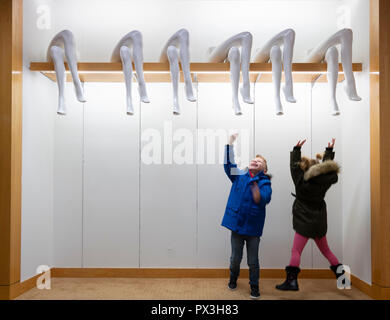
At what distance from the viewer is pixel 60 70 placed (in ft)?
11.6

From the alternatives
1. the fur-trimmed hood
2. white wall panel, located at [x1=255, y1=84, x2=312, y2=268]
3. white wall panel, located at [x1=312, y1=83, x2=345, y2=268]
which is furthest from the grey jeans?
white wall panel, located at [x1=312, y1=83, x2=345, y2=268]

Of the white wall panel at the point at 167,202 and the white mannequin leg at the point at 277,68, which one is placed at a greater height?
the white mannequin leg at the point at 277,68

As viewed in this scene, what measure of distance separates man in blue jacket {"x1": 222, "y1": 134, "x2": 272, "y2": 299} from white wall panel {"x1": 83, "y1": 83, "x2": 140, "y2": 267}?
1316 millimetres

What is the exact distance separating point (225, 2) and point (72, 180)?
3024 millimetres

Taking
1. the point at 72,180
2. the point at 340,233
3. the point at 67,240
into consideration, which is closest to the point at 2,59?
the point at 72,180

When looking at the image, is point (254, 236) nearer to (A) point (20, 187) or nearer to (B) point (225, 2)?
(A) point (20, 187)

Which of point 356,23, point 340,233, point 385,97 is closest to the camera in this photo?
point 385,97

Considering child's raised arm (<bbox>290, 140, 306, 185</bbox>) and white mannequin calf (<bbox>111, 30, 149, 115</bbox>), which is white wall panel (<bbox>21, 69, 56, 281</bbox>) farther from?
child's raised arm (<bbox>290, 140, 306, 185</bbox>)

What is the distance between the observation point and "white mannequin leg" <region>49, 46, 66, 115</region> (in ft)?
11.5

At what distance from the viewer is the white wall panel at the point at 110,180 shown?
424 cm

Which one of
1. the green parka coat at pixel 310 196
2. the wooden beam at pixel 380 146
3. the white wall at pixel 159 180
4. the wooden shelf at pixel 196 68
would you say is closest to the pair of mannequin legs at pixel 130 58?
the wooden shelf at pixel 196 68

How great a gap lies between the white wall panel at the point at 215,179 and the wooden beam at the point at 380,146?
142cm

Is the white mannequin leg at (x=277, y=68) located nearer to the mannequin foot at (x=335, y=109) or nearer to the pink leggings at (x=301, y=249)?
the mannequin foot at (x=335, y=109)

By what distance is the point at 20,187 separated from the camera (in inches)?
138
